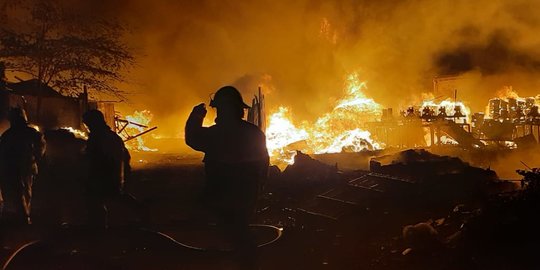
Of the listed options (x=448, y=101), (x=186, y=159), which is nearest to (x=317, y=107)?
(x=448, y=101)

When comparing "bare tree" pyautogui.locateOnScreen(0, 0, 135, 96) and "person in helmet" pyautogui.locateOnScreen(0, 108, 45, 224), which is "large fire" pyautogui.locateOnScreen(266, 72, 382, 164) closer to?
"bare tree" pyautogui.locateOnScreen(0, 0, 135, 96)

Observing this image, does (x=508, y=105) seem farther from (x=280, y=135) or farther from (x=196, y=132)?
(x=196, y=132)

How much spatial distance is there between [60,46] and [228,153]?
12300 millimetres

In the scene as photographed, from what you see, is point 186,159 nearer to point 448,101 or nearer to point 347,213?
point 347,213

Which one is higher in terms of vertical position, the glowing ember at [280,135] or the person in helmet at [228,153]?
the glowing ember at [280,135]

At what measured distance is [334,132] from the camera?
2430 cm

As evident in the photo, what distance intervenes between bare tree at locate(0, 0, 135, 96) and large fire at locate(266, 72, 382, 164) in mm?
7681

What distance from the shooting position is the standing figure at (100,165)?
684cm

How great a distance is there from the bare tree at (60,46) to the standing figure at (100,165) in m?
8.69

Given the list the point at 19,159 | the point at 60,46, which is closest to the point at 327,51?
the point at 60,46

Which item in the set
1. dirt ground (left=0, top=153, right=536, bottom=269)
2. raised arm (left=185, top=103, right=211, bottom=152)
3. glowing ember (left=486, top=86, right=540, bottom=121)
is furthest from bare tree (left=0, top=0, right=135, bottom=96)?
glowing ember (left=486, top=86, right=540, bottom=121)

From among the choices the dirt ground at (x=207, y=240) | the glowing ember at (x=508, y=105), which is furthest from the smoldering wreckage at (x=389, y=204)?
the glowing ember at (x=508, y=105)

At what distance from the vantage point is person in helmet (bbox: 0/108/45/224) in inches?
302

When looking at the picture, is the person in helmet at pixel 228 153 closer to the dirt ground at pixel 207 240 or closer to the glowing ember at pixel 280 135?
the dirt ground at pixel 207 240
